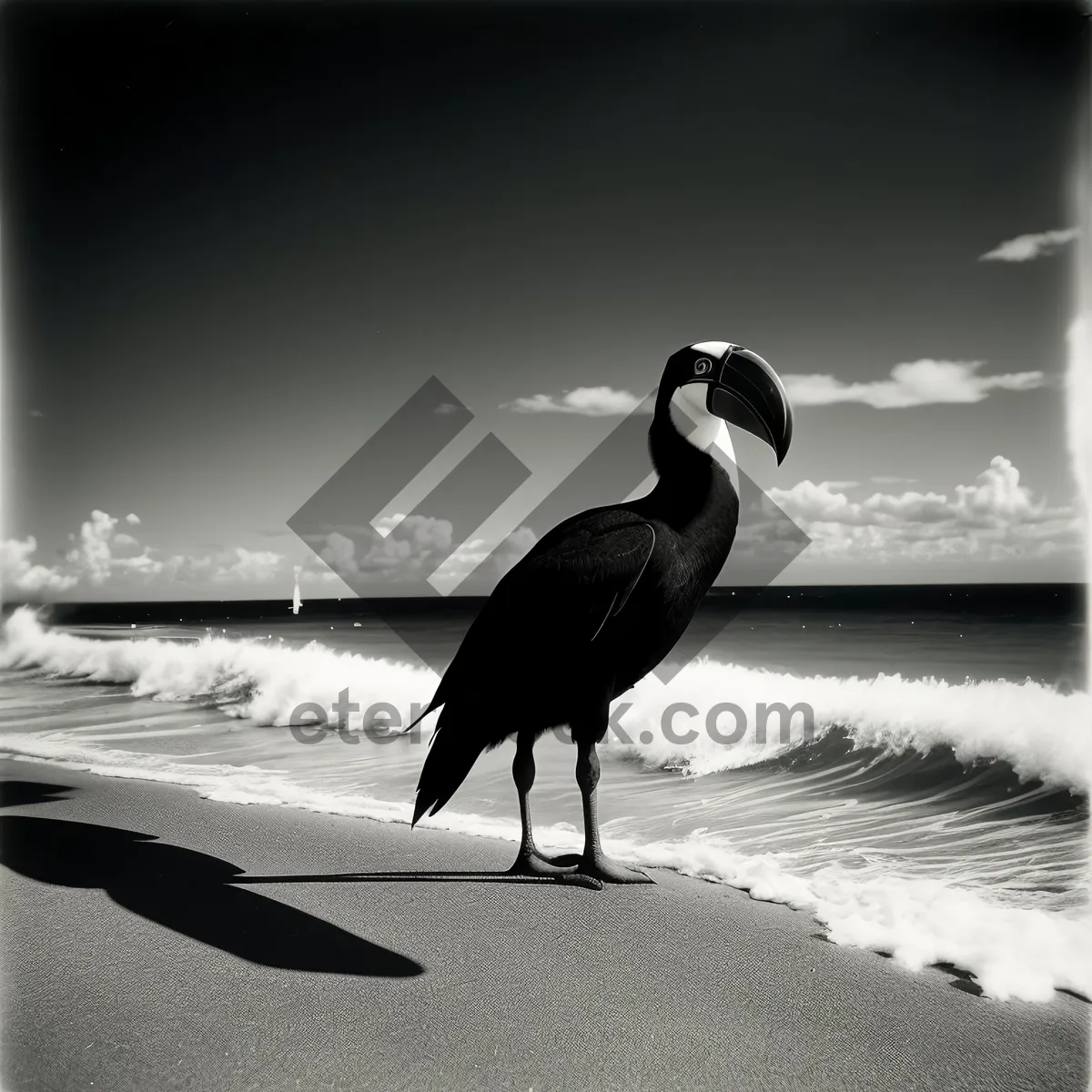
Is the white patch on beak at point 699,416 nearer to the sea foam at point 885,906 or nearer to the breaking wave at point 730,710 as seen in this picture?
the breaking wave at point 730,710

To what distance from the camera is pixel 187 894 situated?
3066 mm

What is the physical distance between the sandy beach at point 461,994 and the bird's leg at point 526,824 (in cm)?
10

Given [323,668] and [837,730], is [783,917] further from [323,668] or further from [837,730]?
[323,668]

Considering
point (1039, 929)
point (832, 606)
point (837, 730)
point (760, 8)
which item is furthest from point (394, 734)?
point (832, 606)

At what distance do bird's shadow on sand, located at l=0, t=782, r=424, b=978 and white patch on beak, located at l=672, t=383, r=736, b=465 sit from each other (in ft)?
6.96

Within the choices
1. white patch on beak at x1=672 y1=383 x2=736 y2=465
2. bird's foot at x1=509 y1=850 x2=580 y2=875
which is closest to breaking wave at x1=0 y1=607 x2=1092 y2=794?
bird's foot at x1=509 y1=850 x2=580 y2=875

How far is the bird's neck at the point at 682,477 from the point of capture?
293cm

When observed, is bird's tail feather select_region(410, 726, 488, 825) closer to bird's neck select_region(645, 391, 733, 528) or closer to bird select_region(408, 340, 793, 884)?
bird select_region(408, 340, 793, 884)

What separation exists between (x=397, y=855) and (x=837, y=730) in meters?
3.75

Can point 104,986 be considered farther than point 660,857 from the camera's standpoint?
No

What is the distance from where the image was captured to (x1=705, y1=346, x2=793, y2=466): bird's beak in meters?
2.77

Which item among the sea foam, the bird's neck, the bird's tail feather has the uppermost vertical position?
the bird's neck

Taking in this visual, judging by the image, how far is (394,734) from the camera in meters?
6.75

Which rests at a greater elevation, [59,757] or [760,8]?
[760,8]
